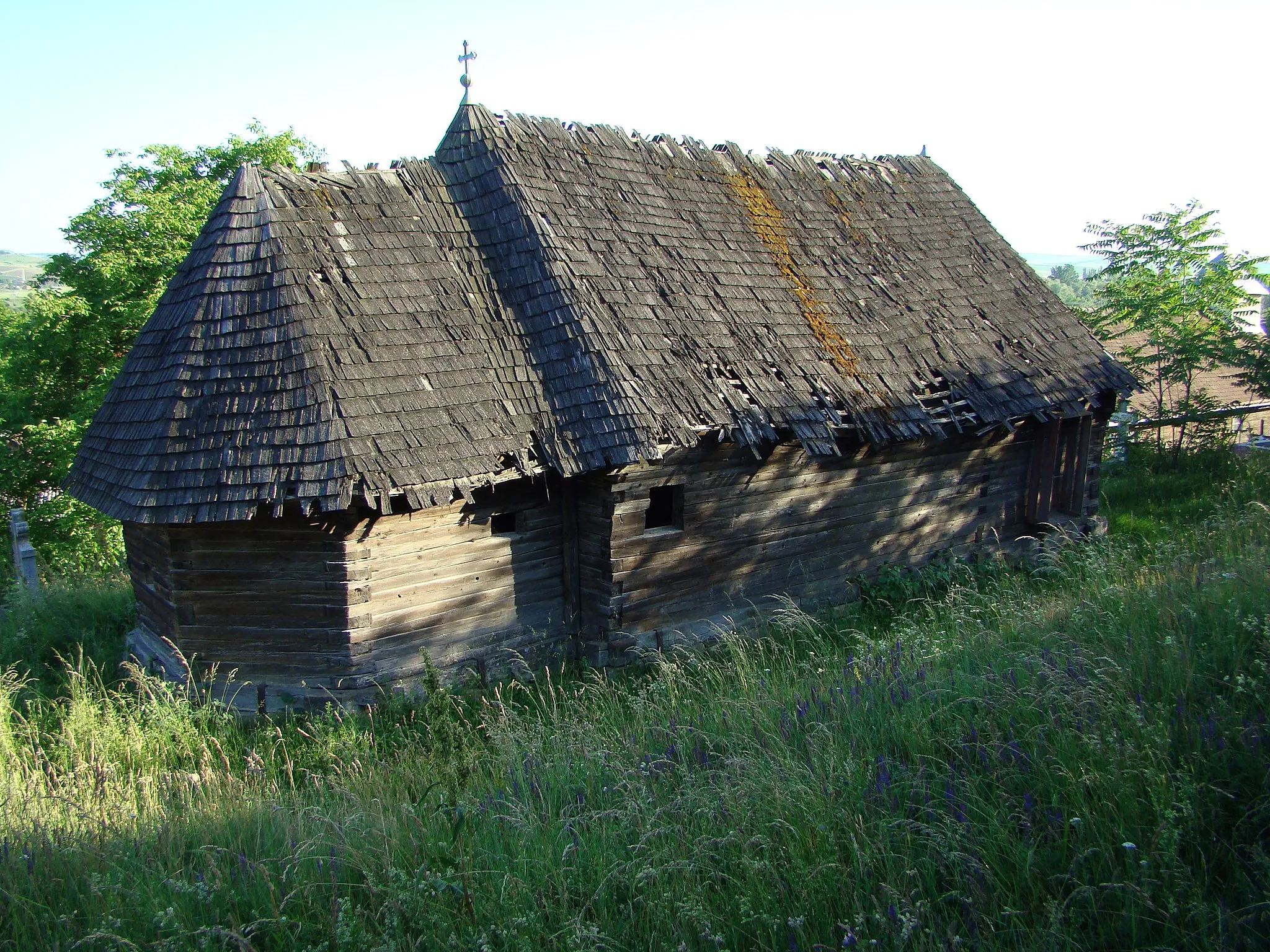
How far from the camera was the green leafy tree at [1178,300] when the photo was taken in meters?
14.8

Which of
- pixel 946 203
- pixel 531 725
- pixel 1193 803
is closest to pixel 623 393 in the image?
pixel 531 725

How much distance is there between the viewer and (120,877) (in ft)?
11.6

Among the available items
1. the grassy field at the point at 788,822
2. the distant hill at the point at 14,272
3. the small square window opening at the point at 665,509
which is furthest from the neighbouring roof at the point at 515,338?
the distant hill at the point at 14,272

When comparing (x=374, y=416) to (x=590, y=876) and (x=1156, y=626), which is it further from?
(x=1156, y=626)

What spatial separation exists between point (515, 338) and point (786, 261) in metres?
4.11

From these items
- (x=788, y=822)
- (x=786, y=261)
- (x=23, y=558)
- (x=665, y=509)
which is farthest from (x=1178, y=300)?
(x=23, y=558)

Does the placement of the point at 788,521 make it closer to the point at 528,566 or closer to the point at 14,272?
the point at 528,566

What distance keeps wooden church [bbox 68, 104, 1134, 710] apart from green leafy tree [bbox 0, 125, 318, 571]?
11177 millimetres

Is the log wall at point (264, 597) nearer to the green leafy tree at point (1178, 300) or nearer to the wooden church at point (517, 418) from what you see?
the wooden church at point (517, 418)

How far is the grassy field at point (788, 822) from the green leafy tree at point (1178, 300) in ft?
37.0

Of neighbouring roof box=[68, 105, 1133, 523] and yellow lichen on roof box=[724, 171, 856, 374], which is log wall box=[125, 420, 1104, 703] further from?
yellow lichen on roof box=[724, 171, 856, 374]

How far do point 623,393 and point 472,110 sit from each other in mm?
4219

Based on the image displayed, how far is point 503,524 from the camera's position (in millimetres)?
8188

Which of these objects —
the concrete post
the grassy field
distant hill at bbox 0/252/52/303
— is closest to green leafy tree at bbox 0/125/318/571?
the concrete post
